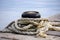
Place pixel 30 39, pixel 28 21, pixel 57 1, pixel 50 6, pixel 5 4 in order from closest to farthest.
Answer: pixel 30 39, pixel 28 21, pixel 5 4, pixel 50 6, pixel 57 1

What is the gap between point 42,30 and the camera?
1011mm

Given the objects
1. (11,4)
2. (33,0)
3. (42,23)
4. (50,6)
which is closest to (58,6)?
(50,6)

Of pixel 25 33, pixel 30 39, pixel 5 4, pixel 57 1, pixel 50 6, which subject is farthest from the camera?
pixel 57 1

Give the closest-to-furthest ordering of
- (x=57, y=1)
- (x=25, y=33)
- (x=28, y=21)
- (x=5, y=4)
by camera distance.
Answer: (x=25, y=33), (x=28, y=21), (x=5, y=4), (x=57, y=1)

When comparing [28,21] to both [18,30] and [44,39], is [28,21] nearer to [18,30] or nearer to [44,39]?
[18,30]

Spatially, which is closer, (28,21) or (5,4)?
(28,21)

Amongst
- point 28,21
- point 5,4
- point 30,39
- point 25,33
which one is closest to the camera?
point 30,39

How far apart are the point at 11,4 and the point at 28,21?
2463 millimetres

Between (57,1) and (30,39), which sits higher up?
(57,1)

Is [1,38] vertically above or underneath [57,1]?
underneath

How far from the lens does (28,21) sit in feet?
3.59

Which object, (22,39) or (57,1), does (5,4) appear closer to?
(57,1)

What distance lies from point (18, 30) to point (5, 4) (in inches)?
97.3

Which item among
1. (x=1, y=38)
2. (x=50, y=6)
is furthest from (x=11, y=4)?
(x=1, y=38)
